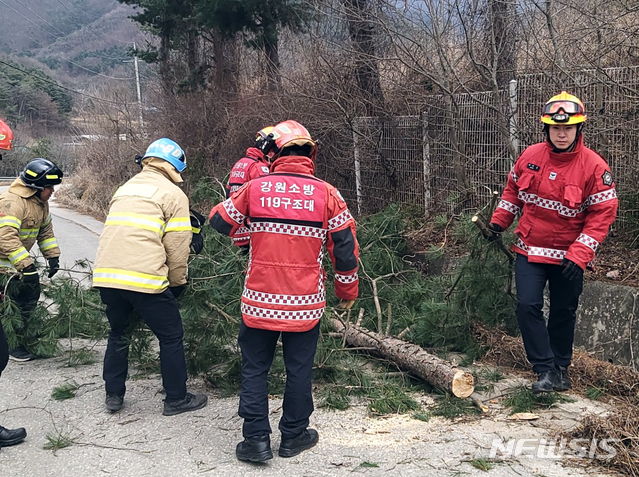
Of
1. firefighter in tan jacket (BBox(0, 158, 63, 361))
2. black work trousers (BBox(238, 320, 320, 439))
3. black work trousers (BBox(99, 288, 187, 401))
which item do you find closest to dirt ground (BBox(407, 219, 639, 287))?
black work trousers (BBox(238, 320, 320, 439))

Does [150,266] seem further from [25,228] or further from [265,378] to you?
[25,228]

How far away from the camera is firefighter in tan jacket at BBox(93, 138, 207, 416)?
4516 mm

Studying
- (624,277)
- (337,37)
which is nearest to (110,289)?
(624,277)

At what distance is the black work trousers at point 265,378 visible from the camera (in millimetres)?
4043

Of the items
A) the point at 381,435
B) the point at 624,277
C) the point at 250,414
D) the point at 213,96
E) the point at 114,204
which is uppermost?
the point at 213,96

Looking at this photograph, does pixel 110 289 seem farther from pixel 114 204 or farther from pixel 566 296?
pixel 566 296

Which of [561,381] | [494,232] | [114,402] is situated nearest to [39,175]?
[114,402]

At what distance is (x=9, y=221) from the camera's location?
19.0 feet

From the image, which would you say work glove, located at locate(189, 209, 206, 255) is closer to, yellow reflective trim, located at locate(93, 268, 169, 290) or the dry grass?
yellow reflective trim, located at locate(93, 268, 169, 290)

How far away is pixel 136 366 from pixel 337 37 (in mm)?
6930

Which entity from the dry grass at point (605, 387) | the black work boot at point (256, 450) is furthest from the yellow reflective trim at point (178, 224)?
the dry grass at point (605, 387)

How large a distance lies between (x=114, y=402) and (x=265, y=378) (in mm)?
1460

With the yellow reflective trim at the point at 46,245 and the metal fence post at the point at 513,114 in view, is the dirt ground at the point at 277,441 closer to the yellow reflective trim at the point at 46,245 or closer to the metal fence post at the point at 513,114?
the yellow reflective trim at the point at 46,245

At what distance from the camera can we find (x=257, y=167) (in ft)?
24.2
